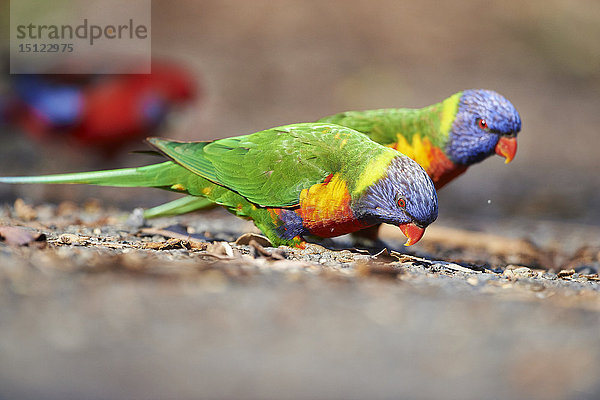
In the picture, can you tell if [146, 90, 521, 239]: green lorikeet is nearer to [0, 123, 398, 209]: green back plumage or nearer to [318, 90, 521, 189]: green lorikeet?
[318, 90, 521, 189]: green lorikeet

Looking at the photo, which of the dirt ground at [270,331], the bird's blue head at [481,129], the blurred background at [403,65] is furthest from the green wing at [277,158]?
the blurred background at [403,65]

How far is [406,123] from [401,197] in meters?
1.12

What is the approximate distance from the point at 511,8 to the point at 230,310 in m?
12.0

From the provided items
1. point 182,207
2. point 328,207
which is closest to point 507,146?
point 328,207

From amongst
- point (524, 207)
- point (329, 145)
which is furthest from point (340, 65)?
point (329, 145)

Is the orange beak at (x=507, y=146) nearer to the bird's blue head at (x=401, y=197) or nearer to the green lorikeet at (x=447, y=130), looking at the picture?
the green lorikeet at (x=447, y=130)

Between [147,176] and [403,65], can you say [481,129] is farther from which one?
[403,65]

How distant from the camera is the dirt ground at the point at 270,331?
6.01ft

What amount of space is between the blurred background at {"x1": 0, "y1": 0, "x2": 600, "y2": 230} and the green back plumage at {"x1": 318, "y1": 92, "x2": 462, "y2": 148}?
3542 millimetres

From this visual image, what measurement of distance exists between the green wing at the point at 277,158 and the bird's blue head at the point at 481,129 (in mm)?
852

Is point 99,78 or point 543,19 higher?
point 543,19

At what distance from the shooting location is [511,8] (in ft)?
41.1

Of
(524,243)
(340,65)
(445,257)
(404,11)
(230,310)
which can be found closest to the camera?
(230,310)

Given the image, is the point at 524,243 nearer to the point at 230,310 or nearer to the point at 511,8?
the point at 230,310
